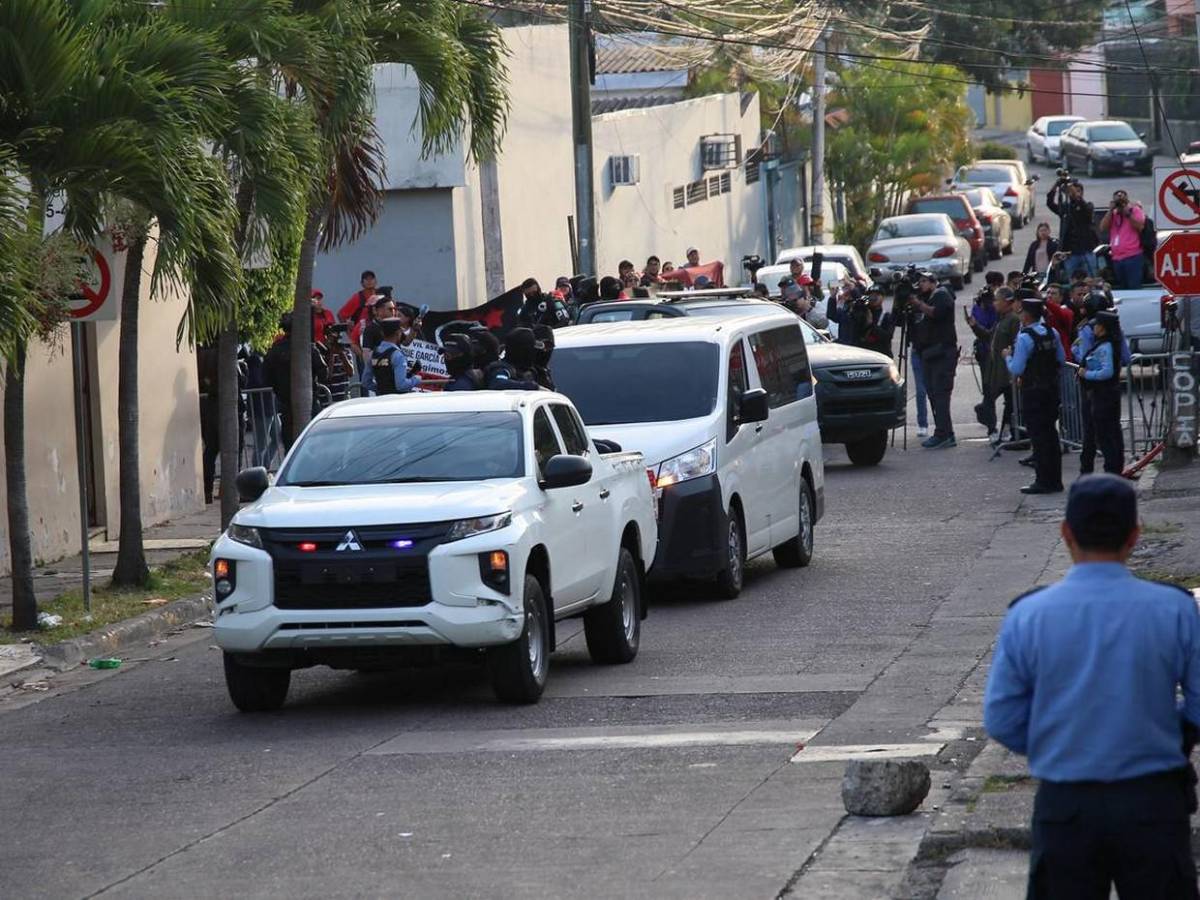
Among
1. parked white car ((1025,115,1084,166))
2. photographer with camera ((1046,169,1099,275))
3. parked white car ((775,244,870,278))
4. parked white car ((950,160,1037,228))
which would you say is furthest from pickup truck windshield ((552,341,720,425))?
parked white car ((1025,115,1084,166))

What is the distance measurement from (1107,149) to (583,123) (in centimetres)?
3651

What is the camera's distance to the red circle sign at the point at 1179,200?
1944cm

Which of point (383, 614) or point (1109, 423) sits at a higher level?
point (1109, 423)

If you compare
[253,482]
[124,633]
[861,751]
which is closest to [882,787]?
[861,751]

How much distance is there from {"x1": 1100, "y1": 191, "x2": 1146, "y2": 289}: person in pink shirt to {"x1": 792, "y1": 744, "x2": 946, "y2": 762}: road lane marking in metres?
20.8

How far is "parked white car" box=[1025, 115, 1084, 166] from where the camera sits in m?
71.9

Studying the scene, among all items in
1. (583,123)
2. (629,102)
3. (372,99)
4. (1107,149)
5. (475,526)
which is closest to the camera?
(475,526)

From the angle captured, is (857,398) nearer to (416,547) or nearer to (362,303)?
(362,303)

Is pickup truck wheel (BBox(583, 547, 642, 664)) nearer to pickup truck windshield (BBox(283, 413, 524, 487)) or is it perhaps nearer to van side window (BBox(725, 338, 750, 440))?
pickup truck windshield (BBox(283, 413, 524, 487))

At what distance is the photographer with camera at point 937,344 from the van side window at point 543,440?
509 inches

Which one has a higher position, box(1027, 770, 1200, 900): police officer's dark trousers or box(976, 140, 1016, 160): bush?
box(976, 140, 1016, 160): bush

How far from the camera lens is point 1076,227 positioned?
100 ft

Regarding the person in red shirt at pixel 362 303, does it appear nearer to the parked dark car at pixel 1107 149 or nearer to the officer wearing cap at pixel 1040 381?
the officer wearing cap at pixel 1040 381

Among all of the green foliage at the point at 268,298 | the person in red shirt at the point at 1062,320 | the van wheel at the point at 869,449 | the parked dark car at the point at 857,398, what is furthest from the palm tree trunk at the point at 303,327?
the person in red shirt at the point at 1062,320
